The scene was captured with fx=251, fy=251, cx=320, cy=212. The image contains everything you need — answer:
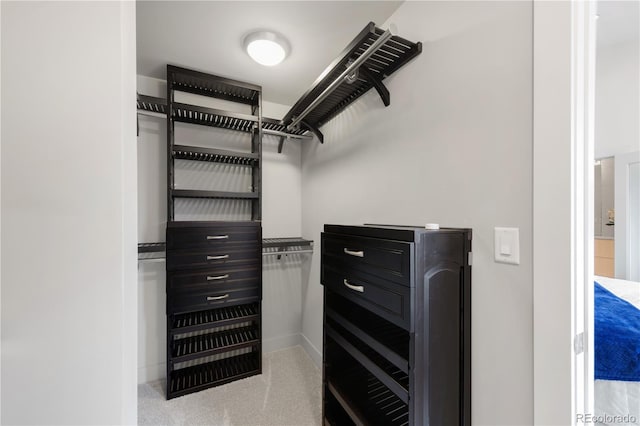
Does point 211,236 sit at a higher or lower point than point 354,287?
higher

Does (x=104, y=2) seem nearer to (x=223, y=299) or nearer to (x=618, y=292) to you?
(x=223, y=299)

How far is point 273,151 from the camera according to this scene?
2557 mm

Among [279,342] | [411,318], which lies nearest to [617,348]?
[411,318]

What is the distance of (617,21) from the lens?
1.94 m

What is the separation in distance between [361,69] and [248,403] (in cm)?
228

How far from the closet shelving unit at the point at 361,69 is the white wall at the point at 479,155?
63 mm

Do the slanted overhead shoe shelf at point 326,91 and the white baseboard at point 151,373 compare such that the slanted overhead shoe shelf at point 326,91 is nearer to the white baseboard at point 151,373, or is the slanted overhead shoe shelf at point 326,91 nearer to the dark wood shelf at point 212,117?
the dark wood shelf at point 212,117

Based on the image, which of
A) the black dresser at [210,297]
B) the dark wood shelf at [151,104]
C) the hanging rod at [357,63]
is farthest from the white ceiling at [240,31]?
the black dresser at [210,297]

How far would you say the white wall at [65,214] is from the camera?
27.9 inches

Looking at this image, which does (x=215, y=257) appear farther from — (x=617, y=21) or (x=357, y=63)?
(x=617, y=21)

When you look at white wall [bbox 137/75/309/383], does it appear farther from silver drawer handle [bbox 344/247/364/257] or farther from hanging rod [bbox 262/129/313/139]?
silver drawer handle [bbox 344/247/364/257]

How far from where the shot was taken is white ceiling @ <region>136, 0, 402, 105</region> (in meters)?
1.38

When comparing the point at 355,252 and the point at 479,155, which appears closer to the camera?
the point at 479,155

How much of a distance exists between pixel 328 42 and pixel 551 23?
4.06 feet
